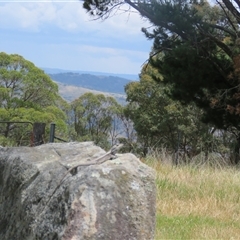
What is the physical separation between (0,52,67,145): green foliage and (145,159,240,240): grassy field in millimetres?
17054

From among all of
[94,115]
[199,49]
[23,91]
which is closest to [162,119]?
[23,91]

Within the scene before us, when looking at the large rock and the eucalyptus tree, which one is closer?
the large rock

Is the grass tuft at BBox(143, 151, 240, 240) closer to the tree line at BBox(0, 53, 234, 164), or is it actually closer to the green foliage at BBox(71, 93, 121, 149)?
the tree line at BBox(0, 53, 234, 164)

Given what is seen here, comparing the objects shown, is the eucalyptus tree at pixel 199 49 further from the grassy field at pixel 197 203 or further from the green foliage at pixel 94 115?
the green foliage at pixel 94 115

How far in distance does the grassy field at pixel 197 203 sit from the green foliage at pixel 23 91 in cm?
1705

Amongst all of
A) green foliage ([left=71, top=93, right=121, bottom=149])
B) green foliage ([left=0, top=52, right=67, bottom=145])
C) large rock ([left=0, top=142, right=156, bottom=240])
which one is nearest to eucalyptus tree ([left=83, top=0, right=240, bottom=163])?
large rock ([left=0, top=142, right=156, bottom=240])

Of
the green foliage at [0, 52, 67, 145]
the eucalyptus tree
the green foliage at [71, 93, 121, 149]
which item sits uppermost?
the eucalyptus tree

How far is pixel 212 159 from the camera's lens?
28.6ft

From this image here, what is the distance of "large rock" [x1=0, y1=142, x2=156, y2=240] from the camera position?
217 centimetres

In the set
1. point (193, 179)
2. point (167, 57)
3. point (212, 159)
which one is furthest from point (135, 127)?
point (193, 179)

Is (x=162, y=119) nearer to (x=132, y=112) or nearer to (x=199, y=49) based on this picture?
(x=132, y=112)

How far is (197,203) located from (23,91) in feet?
68.9

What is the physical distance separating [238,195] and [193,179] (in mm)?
828

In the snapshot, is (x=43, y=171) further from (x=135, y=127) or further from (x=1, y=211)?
(x=135, y=127)
